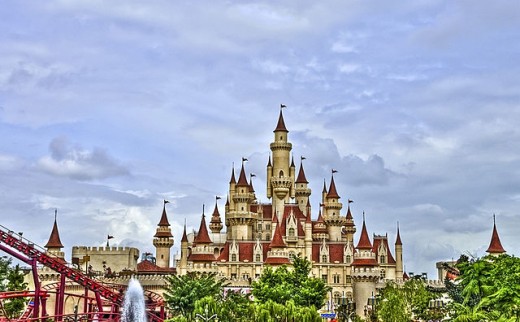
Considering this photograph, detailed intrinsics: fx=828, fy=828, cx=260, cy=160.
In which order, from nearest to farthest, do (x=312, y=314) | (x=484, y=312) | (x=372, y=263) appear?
1. (x=484, y=312)
2. (x=312, y=314)
3. (x=372, y=263)

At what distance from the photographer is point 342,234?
110625 millimetres

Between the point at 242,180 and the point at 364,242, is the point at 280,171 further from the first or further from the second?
the point at 364,242

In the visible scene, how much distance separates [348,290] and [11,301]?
4573 cm

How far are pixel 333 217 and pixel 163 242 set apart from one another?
2205 cm

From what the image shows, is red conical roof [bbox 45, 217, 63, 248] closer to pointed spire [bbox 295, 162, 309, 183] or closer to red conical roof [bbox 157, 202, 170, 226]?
red conical roof [bbox 157, 202, 170, 226]

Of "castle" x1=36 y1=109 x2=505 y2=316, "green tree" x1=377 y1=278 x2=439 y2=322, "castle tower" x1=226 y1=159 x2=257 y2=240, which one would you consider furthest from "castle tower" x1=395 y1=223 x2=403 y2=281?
"green tree" x1=377 y1=278 x2=439 y2=322

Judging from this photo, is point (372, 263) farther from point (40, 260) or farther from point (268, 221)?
point (40, 260)

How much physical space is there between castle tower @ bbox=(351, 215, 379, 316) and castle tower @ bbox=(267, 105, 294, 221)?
14993 millimetres

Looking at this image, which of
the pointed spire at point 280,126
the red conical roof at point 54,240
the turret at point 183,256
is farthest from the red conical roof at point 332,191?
the red conical roof at point 54,240

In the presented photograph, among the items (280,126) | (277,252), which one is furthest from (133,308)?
(280,126)

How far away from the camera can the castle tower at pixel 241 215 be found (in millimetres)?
104562

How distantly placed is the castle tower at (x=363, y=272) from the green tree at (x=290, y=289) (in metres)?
23.7

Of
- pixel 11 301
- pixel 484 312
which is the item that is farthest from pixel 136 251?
pixel 484 312

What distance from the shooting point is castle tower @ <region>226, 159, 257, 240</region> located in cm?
10456
